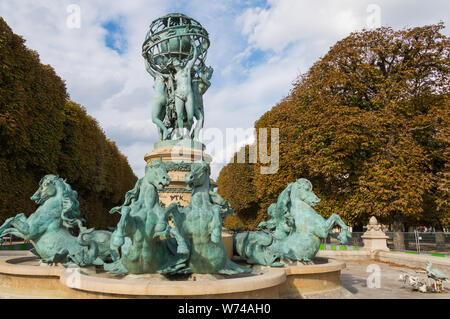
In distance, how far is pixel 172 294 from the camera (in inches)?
157

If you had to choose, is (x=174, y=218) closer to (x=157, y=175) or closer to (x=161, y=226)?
(x=161, y=226)

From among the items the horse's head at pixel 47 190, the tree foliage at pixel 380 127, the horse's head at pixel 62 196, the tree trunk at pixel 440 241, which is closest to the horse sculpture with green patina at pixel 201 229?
the horse's head at pixel 62 196

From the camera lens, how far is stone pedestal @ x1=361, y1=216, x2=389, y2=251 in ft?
51.5

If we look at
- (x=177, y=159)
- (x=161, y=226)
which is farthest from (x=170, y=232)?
(x=177, y=159)

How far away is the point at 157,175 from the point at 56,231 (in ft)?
9.39

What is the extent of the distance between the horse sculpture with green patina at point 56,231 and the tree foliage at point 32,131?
10525 millimetres

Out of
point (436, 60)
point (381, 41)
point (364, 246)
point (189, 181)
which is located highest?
point (381, 41)

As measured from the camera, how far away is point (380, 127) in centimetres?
1664

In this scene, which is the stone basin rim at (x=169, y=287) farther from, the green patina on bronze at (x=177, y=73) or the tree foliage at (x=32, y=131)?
the tree foliage at (x=32, y=131)

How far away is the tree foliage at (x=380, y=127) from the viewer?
16141 mm

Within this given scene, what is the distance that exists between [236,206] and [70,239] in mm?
28550

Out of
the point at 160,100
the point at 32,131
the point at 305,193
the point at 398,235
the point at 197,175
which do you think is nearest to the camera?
the point at 197,175
